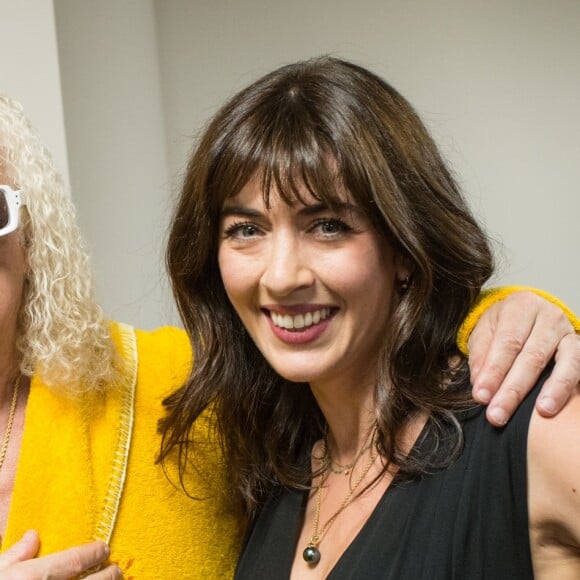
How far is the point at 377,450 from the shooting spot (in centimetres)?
122

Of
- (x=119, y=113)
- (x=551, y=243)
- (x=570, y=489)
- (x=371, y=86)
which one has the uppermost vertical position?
(x=371, y=86)

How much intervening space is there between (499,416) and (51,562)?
64 centimetres

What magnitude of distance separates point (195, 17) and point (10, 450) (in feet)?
5.05

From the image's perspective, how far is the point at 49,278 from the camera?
1377 mm

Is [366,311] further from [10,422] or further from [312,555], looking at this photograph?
[10,422]

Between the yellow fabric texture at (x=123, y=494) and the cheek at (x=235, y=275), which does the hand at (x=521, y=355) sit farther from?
the yellow fabric texture at (x=123, y=494)

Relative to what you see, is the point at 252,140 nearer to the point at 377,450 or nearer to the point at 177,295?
the point at 177,295

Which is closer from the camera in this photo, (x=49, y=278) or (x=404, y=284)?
(x=404, y=284)

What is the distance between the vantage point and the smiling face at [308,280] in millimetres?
1139

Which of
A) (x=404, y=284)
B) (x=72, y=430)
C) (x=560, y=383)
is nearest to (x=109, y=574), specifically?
(x=72, y=430)

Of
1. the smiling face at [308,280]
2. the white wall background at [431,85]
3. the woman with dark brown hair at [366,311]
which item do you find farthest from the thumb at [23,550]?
the white wall background at [431,85]

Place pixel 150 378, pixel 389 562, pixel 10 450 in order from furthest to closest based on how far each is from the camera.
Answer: pixel 150 378
pixel 10 450
pixel 389 562

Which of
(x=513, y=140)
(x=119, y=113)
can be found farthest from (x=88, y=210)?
(x=513, y=140)

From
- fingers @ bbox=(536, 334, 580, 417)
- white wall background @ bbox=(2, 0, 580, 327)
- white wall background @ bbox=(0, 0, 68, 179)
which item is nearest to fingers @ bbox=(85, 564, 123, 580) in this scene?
fingers @ bbox=(536, 334, 580, 417)
